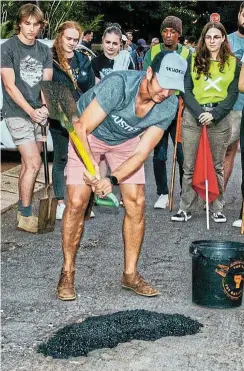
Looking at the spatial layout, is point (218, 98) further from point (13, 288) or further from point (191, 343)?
point (191, 343)

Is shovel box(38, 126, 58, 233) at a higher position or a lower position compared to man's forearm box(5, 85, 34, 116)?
lower

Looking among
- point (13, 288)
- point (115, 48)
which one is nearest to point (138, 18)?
point (115, 48)

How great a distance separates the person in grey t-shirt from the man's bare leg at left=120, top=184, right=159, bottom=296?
2.08m

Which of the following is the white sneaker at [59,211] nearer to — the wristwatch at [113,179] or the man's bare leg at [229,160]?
the man's bare leg at [229,160]

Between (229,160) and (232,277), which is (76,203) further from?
(229,160)

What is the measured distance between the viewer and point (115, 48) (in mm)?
9641

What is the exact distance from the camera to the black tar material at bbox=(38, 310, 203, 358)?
17.6 feet

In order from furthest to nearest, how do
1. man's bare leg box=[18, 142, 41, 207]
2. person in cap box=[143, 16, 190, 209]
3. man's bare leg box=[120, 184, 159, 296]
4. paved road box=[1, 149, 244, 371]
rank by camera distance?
person in cap box=[143, 16, 190, 209], man's bare leg box=[18, 142, 41, 207], man's bare leg box=[120, 184, 159, 296], paved road box=[1, 149, 244, 371]

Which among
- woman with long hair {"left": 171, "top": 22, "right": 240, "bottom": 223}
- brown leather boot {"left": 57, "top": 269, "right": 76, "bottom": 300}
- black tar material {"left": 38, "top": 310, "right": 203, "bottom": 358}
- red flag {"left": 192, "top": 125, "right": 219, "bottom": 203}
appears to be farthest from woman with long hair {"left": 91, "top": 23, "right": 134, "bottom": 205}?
black tar material {"left": 38, "top": 310, "right": 203, "bottom": 358}

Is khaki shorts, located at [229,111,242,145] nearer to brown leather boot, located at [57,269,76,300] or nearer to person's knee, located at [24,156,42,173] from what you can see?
person's knee, located at [24,156,42,173]

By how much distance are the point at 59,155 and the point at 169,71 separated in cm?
344

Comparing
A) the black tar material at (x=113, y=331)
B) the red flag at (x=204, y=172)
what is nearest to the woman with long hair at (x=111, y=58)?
the red flag at (x=204, y=172)

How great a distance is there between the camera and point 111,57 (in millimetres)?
9719

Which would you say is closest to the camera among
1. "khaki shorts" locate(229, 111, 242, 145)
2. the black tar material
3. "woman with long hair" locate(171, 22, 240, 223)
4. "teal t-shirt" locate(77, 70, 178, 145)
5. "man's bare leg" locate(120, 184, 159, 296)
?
the black tar material
